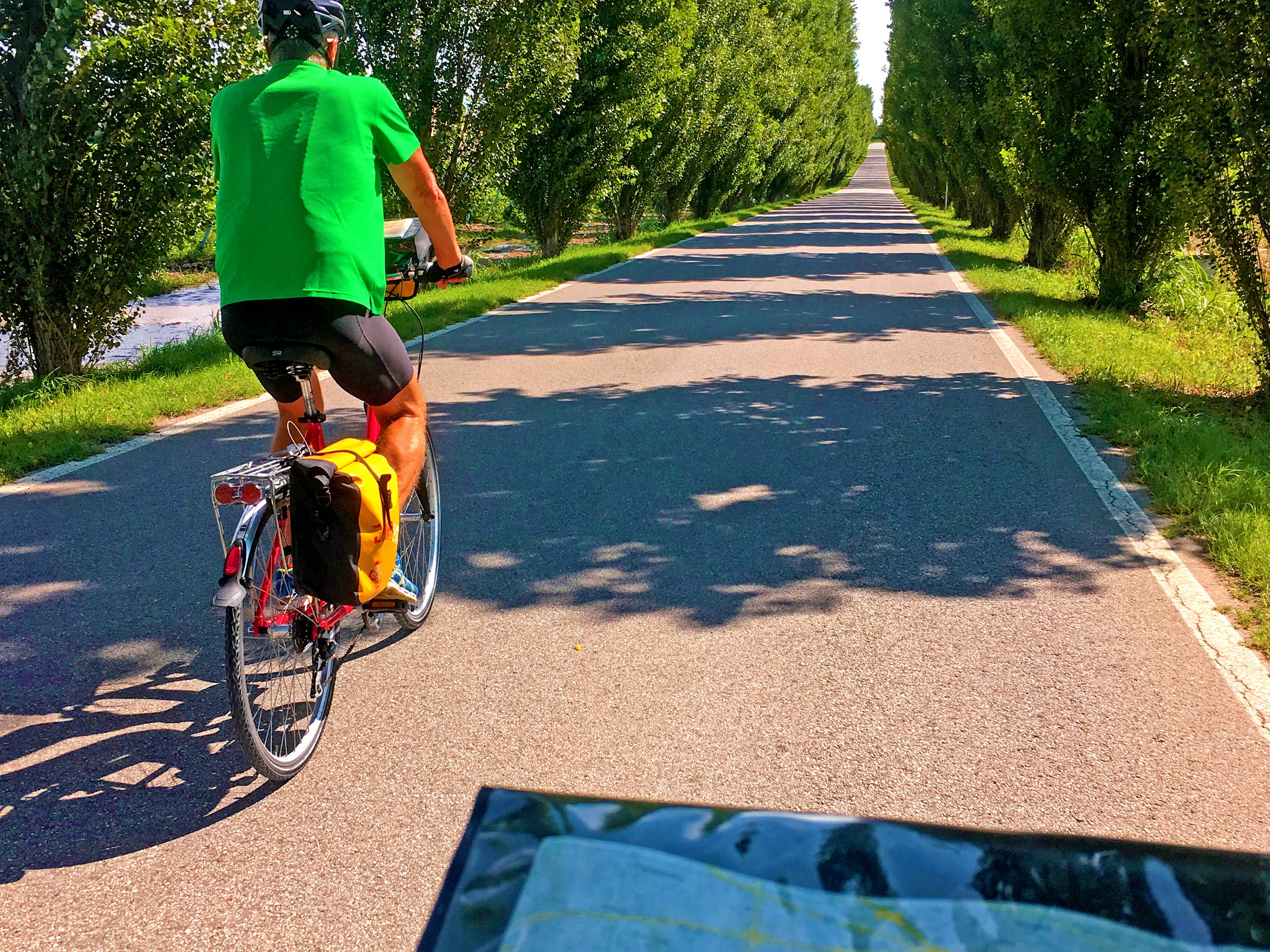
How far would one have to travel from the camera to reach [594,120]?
69.6ft

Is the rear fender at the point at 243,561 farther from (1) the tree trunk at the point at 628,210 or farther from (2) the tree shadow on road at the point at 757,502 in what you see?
(1) the tree trunk at the point at 628,210

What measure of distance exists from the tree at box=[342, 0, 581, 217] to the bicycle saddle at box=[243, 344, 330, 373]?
15014mm

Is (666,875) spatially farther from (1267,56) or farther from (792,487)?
(1267,56)

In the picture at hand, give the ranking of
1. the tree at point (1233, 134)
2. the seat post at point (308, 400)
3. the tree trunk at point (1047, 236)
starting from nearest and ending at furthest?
the seat post at point (308, 400) < the tree at point (1233, 134) < the tree trunk at point (1047, 236)

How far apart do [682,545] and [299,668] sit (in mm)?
2075

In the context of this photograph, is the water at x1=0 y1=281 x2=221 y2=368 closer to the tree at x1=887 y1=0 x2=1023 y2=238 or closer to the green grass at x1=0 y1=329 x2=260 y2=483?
the green grass at x1=0 y1=329 x2=260 y2=483

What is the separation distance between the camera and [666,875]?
0.98 m

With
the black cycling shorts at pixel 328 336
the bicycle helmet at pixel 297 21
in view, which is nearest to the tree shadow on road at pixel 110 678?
the black cycling shorts at pixel 328 336

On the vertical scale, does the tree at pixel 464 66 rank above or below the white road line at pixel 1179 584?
above

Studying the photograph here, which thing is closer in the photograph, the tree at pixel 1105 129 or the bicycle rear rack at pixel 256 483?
the bicycle rear rack at pixel 256 483

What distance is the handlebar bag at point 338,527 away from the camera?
9.82 ft

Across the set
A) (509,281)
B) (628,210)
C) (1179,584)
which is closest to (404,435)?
(1179,584)

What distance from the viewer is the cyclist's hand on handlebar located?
381 centimetres

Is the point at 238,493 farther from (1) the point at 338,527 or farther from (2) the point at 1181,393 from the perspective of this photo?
(2) the point at 1181,393
